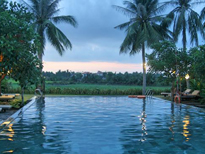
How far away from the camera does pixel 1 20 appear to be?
278 inches

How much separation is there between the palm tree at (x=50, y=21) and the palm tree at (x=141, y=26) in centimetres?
591

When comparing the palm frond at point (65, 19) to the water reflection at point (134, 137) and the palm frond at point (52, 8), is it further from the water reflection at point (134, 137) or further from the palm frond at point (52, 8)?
the water reflection at point (134, 137)

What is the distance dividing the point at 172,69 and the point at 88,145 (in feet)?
52.5

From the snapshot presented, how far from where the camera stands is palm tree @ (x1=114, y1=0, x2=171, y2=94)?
26.5 meters

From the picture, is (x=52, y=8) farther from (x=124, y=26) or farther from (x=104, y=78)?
(x=104, y=78)

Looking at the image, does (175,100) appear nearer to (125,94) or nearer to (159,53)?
(159,53)

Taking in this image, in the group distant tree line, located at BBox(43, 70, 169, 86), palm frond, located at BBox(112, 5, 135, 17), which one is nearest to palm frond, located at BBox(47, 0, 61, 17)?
palm frond, located at BBox(112, 5, 135, 17)

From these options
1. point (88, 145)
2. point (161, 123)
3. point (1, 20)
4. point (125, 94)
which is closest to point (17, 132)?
point (88, 145)

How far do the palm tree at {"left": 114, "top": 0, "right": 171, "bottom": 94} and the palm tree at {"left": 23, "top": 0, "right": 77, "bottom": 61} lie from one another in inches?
233

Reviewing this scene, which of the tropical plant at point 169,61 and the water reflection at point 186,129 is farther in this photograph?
the tropical plant at point 169,61

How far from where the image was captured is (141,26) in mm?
27734

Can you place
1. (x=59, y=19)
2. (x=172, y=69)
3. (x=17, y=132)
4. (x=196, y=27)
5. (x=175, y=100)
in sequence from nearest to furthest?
(x=17, y=132) < (x=175, y=100) < (x=172, y=69) < (x=196, y=27) < (x=59, y=19)

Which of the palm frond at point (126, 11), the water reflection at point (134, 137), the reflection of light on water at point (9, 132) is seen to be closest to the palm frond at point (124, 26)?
the palm frond at point (126, 11)

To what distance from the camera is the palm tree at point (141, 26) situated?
2645cm
